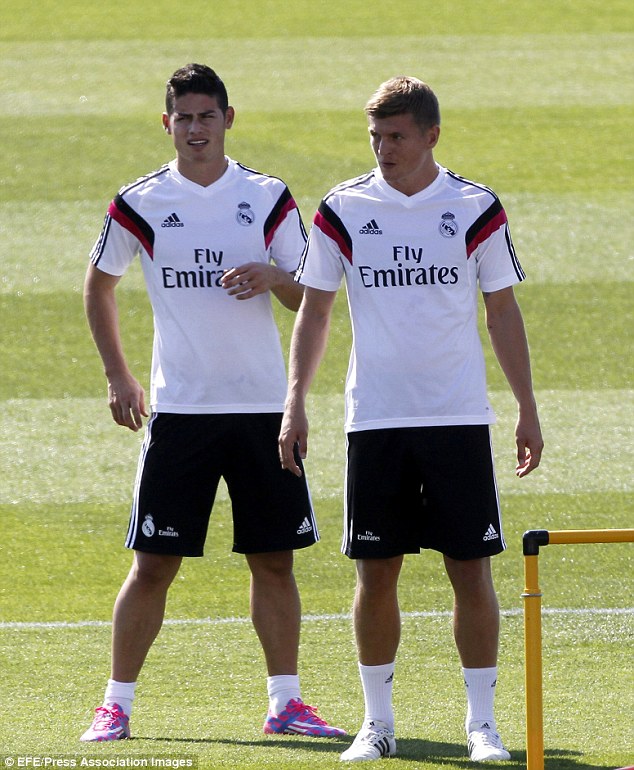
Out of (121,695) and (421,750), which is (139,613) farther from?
(421,750)

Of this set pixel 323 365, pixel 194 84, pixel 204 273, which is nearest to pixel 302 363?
pixel 204 273

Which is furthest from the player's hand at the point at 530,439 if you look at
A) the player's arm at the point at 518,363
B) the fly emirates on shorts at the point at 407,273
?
the fly emirates on shorts at the point at 407,273

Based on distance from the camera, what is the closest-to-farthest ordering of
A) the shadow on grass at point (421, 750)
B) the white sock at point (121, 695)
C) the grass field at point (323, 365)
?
the shadow on grass at point (421, 750)
the white sock at point (121, 695)
the grass field at point (323, 365)

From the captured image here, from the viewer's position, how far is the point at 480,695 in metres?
4.30

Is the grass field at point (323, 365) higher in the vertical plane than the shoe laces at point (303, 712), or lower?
higher

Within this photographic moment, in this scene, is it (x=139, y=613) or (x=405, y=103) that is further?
(x=139, y=613)

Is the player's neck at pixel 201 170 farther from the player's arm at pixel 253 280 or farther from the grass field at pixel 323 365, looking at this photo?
the grass field at pixel 323 365

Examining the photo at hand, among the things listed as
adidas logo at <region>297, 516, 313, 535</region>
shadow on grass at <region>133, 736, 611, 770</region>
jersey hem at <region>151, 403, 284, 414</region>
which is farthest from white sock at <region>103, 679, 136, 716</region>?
jersey hem at <region>151, 403, 284, 414</region>

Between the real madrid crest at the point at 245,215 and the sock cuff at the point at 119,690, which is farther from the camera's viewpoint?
the real madrid crest at the point at 245,215

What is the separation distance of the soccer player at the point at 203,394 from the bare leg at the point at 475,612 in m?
0.61

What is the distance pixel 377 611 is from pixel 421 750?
447mm

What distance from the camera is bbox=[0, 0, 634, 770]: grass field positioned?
17.3 ft

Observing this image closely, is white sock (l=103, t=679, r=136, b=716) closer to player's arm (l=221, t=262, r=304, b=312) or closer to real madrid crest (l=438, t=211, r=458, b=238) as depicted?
player's arm (l=221, t=262, r=304, b=312)

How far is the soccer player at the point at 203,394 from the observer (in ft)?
15.3
